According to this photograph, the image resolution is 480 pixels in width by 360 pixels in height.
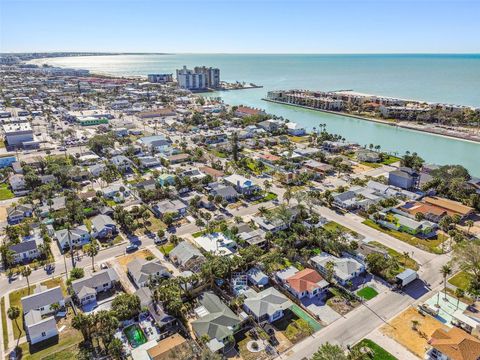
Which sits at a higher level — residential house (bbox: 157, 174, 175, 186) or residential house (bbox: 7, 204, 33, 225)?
residential house (bbox: 157, 174, 175, 186)

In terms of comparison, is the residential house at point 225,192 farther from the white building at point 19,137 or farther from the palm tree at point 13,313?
the white building at point 19,137

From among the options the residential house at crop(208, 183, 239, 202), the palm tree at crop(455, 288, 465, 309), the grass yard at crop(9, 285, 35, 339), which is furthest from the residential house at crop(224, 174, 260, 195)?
A: the grass yard at crop(9, 285, 35, 339)

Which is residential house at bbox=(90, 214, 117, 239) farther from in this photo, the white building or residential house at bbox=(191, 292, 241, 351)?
the white building

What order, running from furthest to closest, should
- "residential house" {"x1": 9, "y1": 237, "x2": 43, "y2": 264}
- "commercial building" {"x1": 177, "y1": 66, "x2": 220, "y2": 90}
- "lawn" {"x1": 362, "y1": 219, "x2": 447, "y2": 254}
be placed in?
"commercial building" {"x1": 177, "y1": 66, "x2": 220, "y2": 90} → "lawn" {"x1": 362, "y1": 219, "x2": 447, "y2": 254} → "residential house" {"x1": 9, "y1": 237, "x2": 43, "y2": 264}

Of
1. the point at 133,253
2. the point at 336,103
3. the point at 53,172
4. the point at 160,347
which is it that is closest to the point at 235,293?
the point at 160,347

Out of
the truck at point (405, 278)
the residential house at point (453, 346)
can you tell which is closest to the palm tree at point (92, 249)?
the truck at point (405, 278)

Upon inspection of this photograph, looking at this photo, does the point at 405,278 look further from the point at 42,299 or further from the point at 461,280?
the point at 42,299
